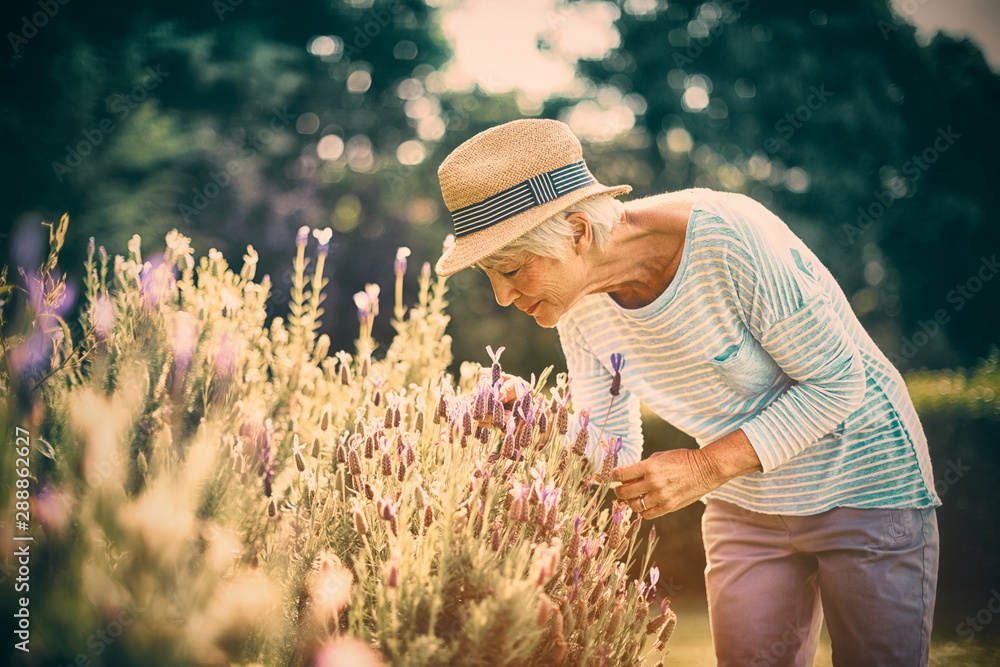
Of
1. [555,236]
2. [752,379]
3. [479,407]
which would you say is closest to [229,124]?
[555,236]

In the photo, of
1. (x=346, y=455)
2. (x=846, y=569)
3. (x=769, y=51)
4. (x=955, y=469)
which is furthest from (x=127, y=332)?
(x=769, y=51)

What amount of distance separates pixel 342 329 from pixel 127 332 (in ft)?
36.5

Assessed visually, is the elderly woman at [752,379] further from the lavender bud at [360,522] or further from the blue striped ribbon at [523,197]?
the lavender bud at [360,522]

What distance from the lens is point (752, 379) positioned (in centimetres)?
189

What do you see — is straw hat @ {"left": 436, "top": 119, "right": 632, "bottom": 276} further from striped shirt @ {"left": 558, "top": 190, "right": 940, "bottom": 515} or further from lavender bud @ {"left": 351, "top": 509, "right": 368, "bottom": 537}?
lavender bud @ {"left": 351, "top": 509, "right": 368, "bottom": 537}

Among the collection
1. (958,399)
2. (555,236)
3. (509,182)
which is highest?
(509,182)

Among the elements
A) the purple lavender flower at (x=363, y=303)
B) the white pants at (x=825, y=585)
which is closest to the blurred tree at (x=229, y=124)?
the purple lavender flower at (x=363, y=303)

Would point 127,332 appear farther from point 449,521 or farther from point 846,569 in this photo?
point 846,569

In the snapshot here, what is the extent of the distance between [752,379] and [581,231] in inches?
25.1

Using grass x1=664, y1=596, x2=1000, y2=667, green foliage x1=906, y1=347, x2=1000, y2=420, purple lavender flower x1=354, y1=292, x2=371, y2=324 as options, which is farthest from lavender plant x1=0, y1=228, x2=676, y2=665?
green foliage x1=906, y1=347, x2=1000, y2=420

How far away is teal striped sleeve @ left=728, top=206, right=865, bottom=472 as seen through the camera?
1.68 meters

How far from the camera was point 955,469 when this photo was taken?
208 inches

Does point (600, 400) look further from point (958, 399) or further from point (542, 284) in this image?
point (958, 399)

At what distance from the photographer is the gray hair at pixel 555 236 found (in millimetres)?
1754
